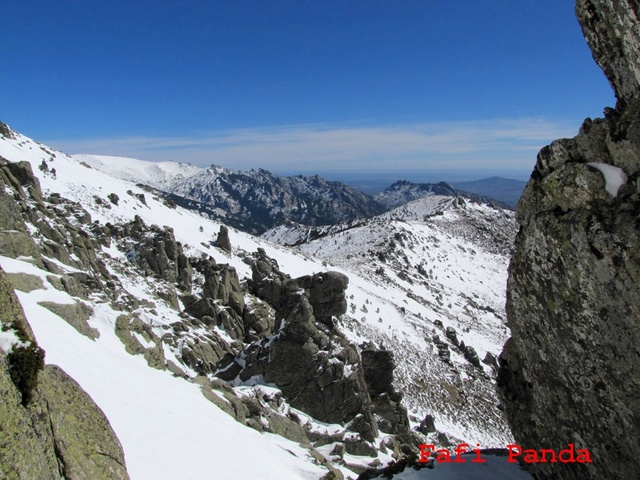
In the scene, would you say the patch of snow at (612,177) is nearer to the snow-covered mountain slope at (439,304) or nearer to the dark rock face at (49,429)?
the dark rock face at (49,429)

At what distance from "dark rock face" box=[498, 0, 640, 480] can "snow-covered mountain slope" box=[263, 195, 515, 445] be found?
98.8 feet

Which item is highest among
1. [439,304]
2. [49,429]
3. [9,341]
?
[9,341]

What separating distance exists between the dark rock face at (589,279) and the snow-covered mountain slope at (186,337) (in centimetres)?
987

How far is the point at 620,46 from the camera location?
814 cm

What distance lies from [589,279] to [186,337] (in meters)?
27.5

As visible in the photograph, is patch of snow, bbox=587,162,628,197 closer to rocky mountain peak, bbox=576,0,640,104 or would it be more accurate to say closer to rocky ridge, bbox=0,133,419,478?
rocky mountain peak, bbox=576,0,640,104

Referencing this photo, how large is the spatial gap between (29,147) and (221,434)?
63560mm

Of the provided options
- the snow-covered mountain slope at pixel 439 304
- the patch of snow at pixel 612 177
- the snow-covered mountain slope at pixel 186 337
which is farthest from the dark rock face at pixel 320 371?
the patch of snow at pixel 612 177

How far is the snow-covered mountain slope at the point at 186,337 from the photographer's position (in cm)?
1483

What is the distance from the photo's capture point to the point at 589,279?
734 centimetres

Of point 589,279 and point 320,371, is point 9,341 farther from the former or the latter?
point 320,371

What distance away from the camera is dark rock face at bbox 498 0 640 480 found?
7012mm

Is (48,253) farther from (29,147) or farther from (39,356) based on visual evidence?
(29,147)
